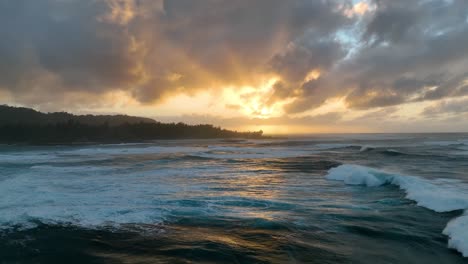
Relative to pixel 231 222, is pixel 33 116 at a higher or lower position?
higher

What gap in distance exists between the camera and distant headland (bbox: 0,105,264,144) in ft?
242

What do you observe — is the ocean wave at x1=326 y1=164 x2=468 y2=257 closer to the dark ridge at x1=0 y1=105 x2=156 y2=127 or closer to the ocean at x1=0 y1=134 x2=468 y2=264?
the ocean at x1=0 y1=134 x2=468 y2=264

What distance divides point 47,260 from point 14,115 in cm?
12547

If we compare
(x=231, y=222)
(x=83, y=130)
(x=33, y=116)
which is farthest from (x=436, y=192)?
(x=33, y=116)

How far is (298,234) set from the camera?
7898 mm

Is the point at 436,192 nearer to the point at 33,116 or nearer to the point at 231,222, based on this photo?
the point at 231,222

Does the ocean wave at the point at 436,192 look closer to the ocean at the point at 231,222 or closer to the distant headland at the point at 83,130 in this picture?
the ocean at the point at 231,222

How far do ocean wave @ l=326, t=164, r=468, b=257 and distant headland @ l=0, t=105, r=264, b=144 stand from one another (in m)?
67.2

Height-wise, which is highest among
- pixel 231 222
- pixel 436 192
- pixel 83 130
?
pixel 83 130

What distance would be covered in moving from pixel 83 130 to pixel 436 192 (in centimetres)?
8228

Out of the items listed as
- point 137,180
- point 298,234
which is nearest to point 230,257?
point 298,234

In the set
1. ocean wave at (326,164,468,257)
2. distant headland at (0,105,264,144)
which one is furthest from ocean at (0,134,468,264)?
distant headland at (0,105,264,144)

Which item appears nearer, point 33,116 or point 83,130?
point 83,130

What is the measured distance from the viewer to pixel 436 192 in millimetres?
12969
